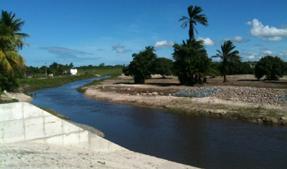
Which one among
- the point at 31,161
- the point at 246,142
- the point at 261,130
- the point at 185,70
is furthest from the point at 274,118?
the point at 185,70

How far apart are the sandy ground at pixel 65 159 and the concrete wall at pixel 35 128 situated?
0.49 metres

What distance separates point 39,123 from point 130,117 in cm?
2510

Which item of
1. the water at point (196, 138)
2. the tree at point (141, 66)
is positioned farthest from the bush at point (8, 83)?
the tree at point (141, 66)

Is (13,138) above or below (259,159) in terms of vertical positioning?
above

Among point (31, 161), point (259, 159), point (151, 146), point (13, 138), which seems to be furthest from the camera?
point (151, 146)

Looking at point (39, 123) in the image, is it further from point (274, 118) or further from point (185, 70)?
point (185, 70)

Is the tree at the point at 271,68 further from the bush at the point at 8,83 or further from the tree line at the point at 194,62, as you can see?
the bush at the point at 8,83

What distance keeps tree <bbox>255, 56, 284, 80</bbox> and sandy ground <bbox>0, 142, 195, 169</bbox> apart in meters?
80.5

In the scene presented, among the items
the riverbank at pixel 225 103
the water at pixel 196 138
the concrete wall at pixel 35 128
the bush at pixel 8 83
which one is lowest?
the water at pixel 196 138

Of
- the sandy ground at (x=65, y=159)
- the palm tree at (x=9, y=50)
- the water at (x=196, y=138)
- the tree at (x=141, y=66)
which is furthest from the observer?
the tree at (x=141, y=66)

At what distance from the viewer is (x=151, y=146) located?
95.5ft

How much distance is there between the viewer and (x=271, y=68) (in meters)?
97.9

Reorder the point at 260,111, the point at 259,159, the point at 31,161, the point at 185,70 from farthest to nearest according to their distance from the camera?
the point at 185,70, the point at 260,111, the point at 259,159, the point at 31,161

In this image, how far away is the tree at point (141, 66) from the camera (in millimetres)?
96875
